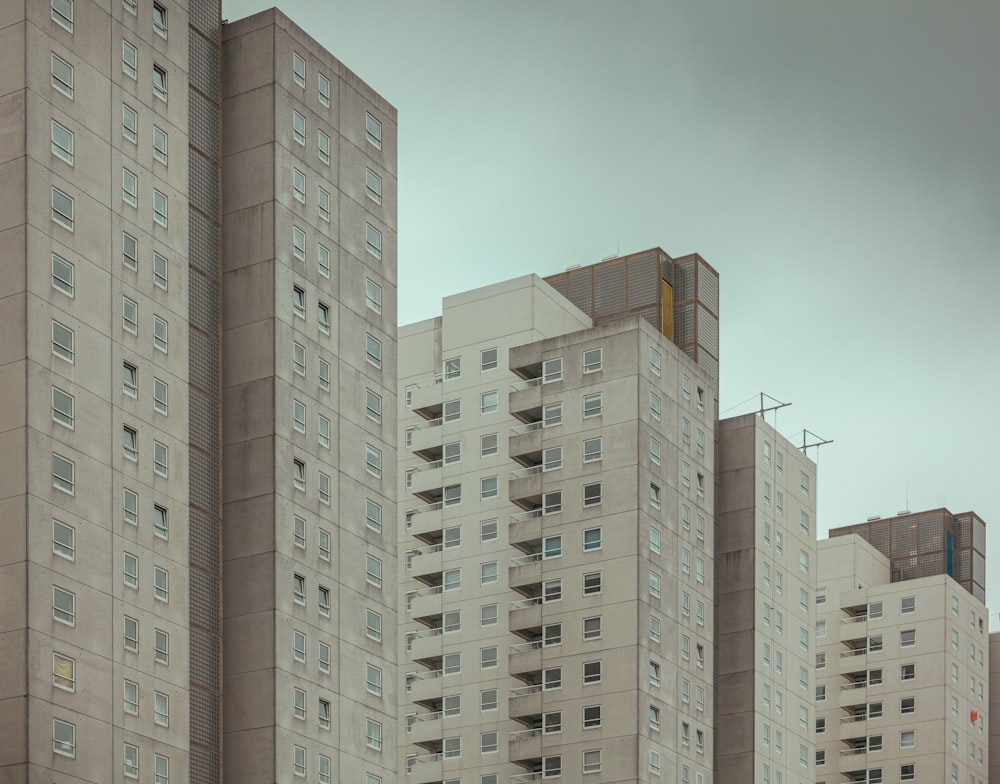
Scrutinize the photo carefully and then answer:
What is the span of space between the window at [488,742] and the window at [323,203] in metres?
43.7

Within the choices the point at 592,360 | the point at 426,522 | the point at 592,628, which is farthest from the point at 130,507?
the point at 426,522

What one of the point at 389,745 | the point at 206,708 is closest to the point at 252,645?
the point at 206,708

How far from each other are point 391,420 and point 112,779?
105 feet

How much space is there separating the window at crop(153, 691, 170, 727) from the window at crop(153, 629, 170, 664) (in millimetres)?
1591

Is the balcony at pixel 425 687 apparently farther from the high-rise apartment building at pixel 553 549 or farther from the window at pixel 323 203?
the window at pixel 323 203

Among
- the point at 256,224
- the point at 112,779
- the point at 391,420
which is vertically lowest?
the point at 112,779

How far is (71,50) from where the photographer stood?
8656 centimetres

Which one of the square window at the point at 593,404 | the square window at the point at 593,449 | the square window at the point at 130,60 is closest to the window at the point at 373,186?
the square window at the point at 130,60

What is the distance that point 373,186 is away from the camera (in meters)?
110

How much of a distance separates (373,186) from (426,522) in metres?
37.9

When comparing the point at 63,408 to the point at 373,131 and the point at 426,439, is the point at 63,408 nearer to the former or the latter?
the point at 373,131

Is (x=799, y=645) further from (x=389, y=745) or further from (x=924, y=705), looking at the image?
(x=389, y=745)

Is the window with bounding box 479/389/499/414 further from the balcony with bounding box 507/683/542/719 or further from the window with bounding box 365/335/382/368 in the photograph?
the window with bounding box 365/335/382/368

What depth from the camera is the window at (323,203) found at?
10431 cm
